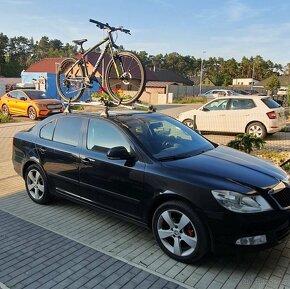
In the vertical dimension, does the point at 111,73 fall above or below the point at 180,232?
above

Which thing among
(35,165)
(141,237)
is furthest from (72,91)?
(141,237)

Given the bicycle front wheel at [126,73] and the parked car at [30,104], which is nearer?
the bicycle front wheel at [126,73]

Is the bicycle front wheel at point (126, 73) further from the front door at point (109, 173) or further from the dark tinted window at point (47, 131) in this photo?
the front door at point (109, 173)

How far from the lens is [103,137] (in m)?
Answer: 4.69

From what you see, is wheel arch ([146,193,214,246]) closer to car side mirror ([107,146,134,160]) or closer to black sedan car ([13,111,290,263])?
black sedan car ([13,111,290,263])

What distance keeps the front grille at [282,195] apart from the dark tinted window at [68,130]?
2674mm

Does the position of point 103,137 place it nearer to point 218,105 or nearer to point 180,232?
point 180,232

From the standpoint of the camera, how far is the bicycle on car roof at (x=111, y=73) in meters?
5.89

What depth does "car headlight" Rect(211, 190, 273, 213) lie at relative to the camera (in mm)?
3455

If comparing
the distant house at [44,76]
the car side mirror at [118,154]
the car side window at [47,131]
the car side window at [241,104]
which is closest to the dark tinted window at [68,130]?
the car side window at [47,131]

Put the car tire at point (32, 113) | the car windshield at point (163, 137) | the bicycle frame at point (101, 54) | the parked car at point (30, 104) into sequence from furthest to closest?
the car tire at point (32, 113), the parked car at point (30, 104), the bicycle frame at point (101, 54), the car windshield at point (163, 137)

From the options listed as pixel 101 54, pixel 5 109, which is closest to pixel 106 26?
pixel 101 54

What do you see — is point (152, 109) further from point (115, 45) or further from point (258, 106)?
point (258, 106)

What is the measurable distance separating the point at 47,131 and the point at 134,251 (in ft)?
8.18
